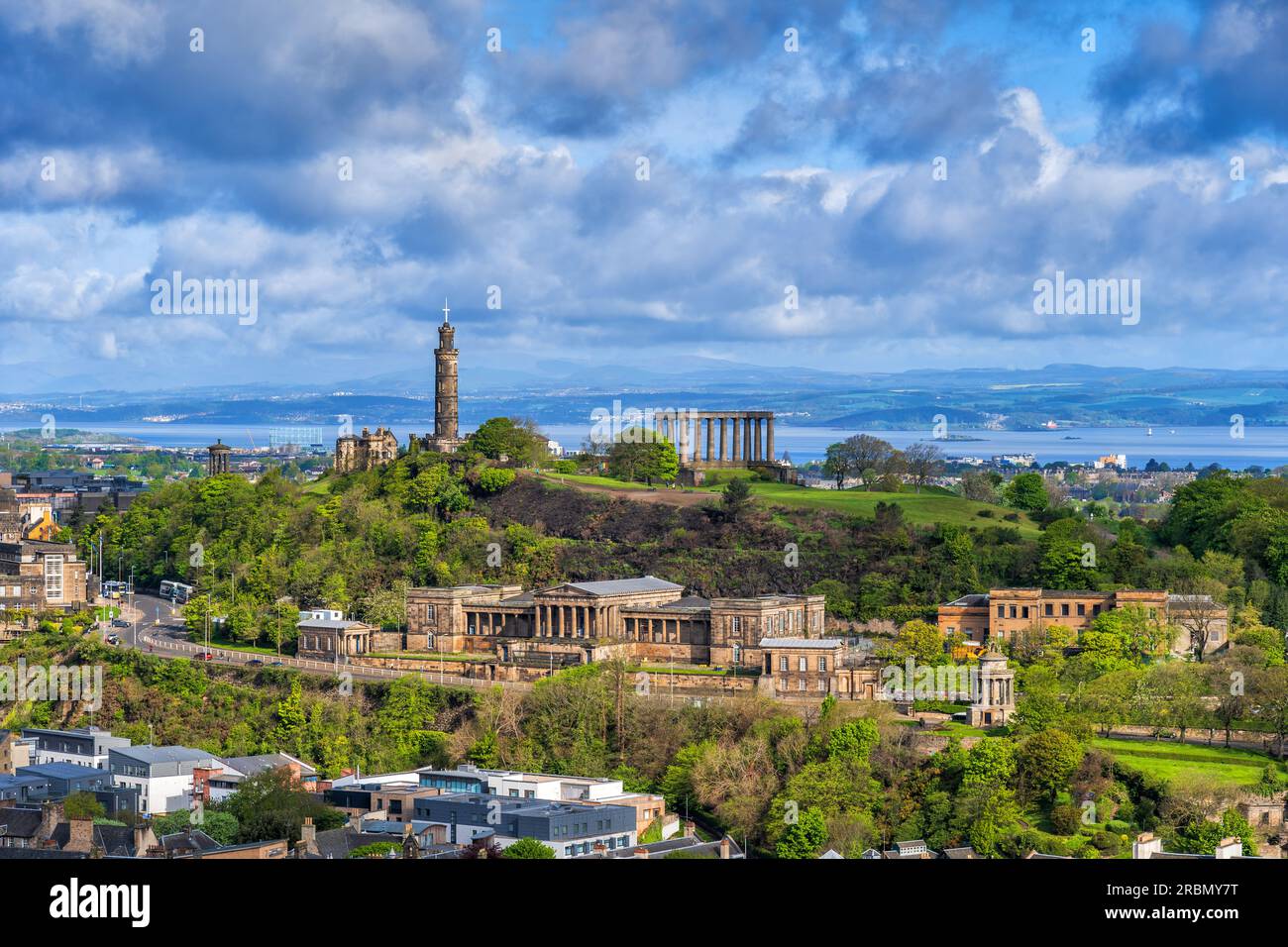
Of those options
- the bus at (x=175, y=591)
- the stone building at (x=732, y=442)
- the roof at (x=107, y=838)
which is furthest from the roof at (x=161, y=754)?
the stone building at (x=732, y=442)

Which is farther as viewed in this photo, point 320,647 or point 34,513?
point 34,513

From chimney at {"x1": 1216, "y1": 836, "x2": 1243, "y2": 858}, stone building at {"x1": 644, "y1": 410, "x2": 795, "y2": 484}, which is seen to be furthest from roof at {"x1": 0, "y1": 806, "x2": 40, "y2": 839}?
stone building at {"x1": 644, "y1": 410, "x2": 795, "y2": 484}

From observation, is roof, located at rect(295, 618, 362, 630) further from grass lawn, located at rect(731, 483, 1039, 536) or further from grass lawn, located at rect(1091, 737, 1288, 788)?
grass lawn, located at rect(1091, 737, 1288, 788)

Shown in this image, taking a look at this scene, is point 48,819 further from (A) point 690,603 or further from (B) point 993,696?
(A) point 690,603
